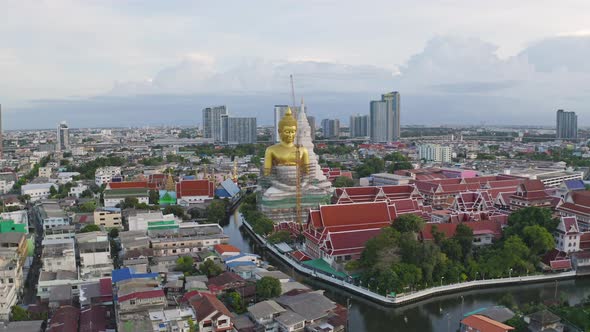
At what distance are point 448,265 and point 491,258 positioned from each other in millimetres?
1796

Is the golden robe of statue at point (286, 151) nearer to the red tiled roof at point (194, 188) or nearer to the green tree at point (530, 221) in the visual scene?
the red tiled roof at point (194, 188)

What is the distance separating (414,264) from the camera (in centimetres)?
1741

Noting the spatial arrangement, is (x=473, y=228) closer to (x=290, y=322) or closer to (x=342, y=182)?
(x=290, y=322)

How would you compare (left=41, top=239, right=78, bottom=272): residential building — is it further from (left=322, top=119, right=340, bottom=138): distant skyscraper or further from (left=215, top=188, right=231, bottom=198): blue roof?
(left=322, top=119, right=340, bottom=138): distant skyscraper

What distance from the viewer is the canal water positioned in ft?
50.3

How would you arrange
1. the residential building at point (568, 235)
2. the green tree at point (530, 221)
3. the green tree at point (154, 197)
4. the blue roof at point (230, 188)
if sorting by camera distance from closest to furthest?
the residential building at point (568, 235)
the green tree at point (530, 221)
the green tree at point (154, 197)
the blue roof at point (230, 188)

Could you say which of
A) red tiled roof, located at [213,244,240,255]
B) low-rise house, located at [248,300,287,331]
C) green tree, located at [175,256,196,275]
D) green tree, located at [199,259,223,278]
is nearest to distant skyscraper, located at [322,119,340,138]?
red tiled roof, located at [213,244,240,255]

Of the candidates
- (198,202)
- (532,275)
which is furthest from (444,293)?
(198,202)

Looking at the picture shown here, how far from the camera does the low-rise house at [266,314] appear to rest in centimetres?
1393

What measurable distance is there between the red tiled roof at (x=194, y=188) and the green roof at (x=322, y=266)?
15220 mm

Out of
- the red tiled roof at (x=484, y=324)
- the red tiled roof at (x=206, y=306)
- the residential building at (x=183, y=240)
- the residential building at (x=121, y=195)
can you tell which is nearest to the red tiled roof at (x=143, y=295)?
the red tiled roof at (x=206, y=306)

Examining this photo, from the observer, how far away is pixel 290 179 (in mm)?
28859

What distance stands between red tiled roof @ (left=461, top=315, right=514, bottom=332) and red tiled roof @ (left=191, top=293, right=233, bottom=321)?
6.46 metres

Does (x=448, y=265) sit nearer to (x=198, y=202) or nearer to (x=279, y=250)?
(x=279, y=250)
